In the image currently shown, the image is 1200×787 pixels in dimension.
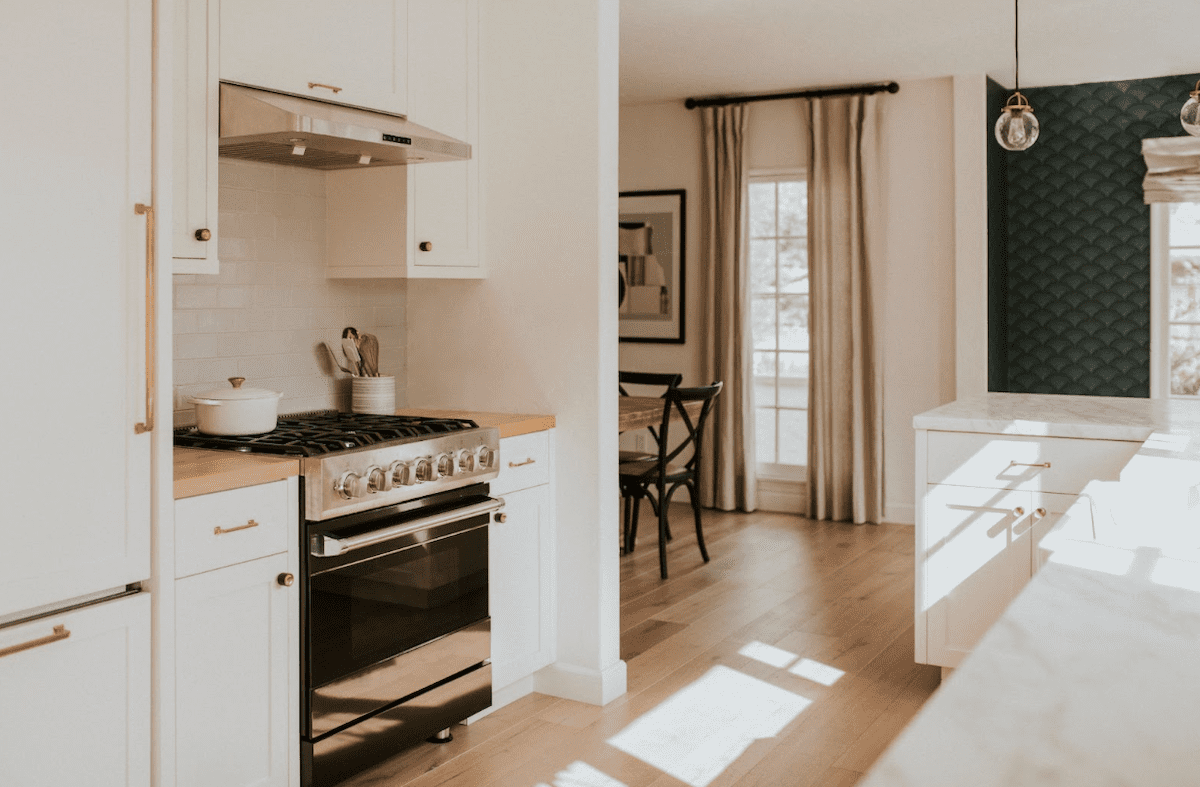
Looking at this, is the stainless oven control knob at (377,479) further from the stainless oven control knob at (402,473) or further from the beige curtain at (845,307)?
the beige curtain at (845,307)

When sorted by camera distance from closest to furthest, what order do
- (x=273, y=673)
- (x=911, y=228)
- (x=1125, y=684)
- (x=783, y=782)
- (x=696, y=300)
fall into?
1. (x=1125, y=684)
2. (x=273, y=673)
3. (x=783, y=782)
4. (x=911, y=228)
5. (x=696, y=300)

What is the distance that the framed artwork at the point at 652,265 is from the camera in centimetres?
695

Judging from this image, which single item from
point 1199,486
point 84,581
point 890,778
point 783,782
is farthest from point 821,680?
point 890,778

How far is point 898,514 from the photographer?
257 inches

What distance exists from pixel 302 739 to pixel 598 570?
1146 millimetres

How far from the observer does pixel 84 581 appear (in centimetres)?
213

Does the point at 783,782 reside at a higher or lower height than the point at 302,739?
lower

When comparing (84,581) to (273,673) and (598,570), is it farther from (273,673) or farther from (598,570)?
(598,570)

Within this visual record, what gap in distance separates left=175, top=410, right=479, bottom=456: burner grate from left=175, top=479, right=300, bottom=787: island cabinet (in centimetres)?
16

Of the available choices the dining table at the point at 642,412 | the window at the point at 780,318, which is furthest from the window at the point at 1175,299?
the dining table at the point at 642,412

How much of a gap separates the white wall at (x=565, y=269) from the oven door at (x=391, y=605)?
403mm

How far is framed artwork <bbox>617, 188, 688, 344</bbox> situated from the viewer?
22.8 feet

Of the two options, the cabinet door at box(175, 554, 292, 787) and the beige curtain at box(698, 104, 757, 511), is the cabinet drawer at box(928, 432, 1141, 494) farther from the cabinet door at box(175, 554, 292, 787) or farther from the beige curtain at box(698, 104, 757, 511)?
the beige curtain at box(698, 104, 757, 511)

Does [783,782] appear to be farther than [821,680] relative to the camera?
No
